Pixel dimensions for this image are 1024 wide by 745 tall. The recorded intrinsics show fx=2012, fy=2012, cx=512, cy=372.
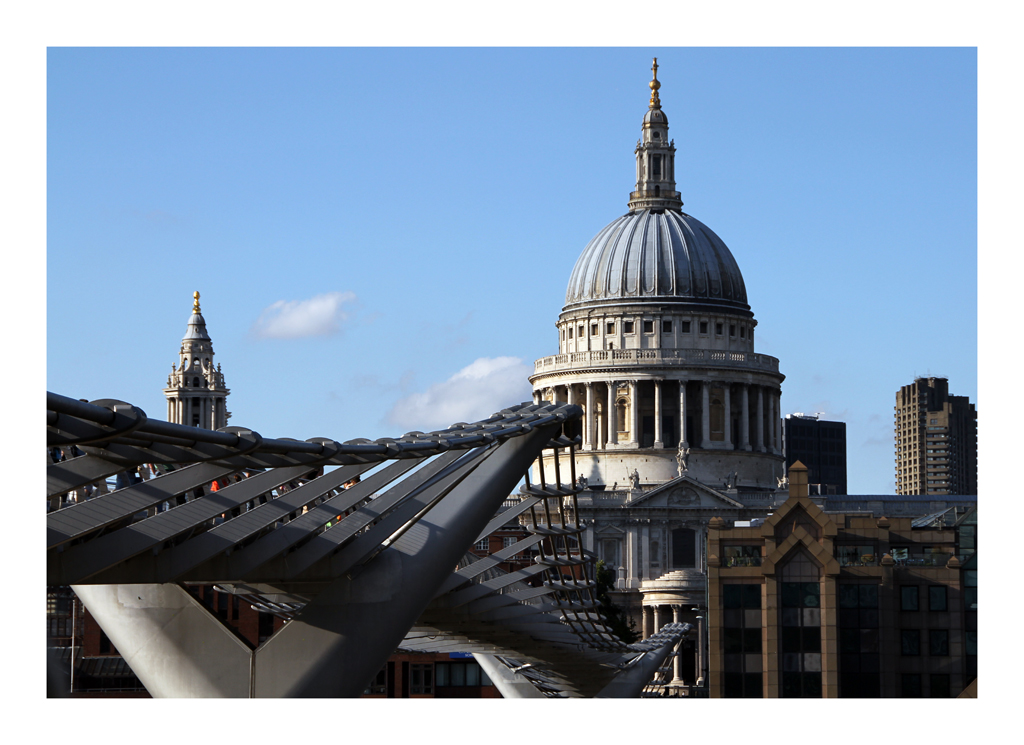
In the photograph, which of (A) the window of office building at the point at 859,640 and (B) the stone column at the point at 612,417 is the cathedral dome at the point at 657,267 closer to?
(B) the stone column at the point at 612,417

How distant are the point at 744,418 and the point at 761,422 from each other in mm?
2450

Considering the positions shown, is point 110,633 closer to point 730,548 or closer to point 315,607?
point 315,607

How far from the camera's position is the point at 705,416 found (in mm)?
170250

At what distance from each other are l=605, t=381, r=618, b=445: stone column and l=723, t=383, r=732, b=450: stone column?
9.27 metres

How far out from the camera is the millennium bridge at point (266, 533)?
28578mm

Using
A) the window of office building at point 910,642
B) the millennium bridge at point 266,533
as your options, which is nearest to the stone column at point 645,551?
the window of office building at point 910,642

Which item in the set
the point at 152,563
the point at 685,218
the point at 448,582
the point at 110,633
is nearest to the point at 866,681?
the point at 448,582

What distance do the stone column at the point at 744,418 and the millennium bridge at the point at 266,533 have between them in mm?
122854

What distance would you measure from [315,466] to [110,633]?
8516mm

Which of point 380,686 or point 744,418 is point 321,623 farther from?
point 744,418

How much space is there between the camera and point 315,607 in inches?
1439

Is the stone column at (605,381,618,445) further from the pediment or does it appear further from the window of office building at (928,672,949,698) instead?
the window of office building at (928,672,949,698)
